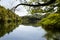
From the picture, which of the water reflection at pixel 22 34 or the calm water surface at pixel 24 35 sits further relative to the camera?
the water reflection at pixel 22 34

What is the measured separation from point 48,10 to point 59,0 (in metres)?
1.12

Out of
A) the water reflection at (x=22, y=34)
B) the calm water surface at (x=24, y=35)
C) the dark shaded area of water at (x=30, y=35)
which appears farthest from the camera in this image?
the water reflection at (x=22, y=34)

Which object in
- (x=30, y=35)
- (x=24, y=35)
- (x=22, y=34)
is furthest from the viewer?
(x=22, y=34)

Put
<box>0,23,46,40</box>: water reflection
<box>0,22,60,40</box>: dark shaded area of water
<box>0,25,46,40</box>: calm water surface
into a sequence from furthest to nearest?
1. <box>0,23,46,40</box>: water reflection
2. <box>0,25,46,40</box>: calm water surface
3. <box>0,22,60,40</box>: dark shaded area of water

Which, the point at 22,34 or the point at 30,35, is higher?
the point at 30,35

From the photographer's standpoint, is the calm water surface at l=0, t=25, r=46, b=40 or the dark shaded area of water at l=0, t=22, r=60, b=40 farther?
the calm water surface at l=0, t=25, r=46, b=40

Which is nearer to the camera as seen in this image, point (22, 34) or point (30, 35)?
point (30, 35)

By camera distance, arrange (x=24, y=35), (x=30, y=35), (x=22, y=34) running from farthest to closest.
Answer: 1. (x=22, y=34)
2. (x=24, y=35)
3. (x=30, y=35)

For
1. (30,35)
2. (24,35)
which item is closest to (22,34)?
(24,35)

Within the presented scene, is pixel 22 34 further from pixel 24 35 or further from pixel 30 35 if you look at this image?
pixel 30 35

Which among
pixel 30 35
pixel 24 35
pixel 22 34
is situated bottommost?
pixel 22 34

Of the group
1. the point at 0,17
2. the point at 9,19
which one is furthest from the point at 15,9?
the point at 9,19

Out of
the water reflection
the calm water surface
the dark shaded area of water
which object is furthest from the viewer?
the water reflection

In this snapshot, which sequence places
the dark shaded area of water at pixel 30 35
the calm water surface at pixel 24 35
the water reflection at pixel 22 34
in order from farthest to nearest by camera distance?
the water reflection at pixel 22 34 < the calm water surface at pixel 24 35 < the dark shaded area of water at pixel 30 35
